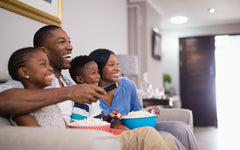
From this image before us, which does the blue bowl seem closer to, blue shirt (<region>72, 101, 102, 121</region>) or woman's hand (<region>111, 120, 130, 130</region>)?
woman's hand (<region>111, 120, 130, 130</region>)

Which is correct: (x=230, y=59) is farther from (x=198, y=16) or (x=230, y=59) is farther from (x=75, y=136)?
(x=75, y=136)

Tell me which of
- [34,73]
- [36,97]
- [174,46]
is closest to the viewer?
[36,97]

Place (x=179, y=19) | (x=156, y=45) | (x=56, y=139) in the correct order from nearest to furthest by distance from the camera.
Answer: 1. (x=56, y=139)
2. (x=156, y=45)
3. (x=179, y=19)

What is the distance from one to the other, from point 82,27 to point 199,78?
15.1 ft

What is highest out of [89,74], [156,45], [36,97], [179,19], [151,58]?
[179,19]

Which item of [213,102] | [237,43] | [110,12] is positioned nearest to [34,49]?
[110,12]

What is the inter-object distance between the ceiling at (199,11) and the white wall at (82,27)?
1.83m

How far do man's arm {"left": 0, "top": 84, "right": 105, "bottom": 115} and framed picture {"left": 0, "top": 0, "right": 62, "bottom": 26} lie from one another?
844 mm

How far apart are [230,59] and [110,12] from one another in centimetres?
451

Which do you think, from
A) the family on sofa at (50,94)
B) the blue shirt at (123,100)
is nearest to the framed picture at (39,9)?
the family on sofa at (50,94)

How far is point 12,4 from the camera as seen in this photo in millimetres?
1762

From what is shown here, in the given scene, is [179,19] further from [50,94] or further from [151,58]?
[50,94]

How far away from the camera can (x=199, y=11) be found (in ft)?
19.1

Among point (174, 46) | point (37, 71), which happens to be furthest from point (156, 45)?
point (37, 71)
